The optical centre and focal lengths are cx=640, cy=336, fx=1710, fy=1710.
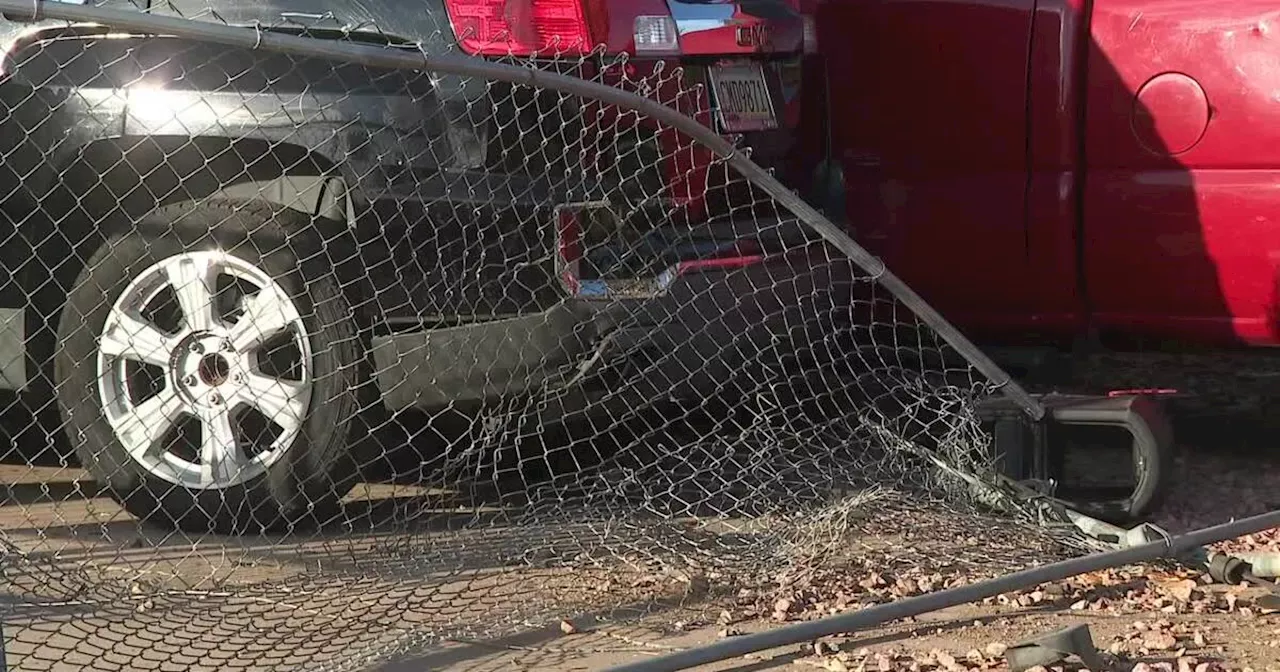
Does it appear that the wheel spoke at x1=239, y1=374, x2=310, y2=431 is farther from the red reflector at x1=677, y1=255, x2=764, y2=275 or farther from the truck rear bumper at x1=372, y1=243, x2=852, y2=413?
the red reflector at x1=677, y1=255, x2=764, y2=275

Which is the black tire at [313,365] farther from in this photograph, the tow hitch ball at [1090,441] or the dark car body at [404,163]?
the tow hitch ball at [1090,441]

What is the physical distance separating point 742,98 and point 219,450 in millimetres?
1687

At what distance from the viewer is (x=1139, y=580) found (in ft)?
13.8

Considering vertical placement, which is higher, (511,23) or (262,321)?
(511,23)

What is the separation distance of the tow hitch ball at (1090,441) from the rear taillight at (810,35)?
1.23 meters

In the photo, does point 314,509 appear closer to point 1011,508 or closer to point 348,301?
point 348,301

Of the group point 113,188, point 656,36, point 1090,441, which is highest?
point 656,36

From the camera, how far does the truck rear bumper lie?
4230 millimetres

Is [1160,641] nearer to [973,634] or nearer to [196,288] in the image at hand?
[973,634]

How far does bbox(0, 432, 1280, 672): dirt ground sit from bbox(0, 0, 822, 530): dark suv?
0.18 meters

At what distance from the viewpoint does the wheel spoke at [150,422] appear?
4375 mm

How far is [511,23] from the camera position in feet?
13.9

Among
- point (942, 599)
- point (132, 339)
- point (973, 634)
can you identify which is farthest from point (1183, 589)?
point (132, 339)

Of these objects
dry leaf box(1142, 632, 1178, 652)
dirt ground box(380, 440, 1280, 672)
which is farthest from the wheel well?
dry leaf box(1142, 632, 1178, 652)
